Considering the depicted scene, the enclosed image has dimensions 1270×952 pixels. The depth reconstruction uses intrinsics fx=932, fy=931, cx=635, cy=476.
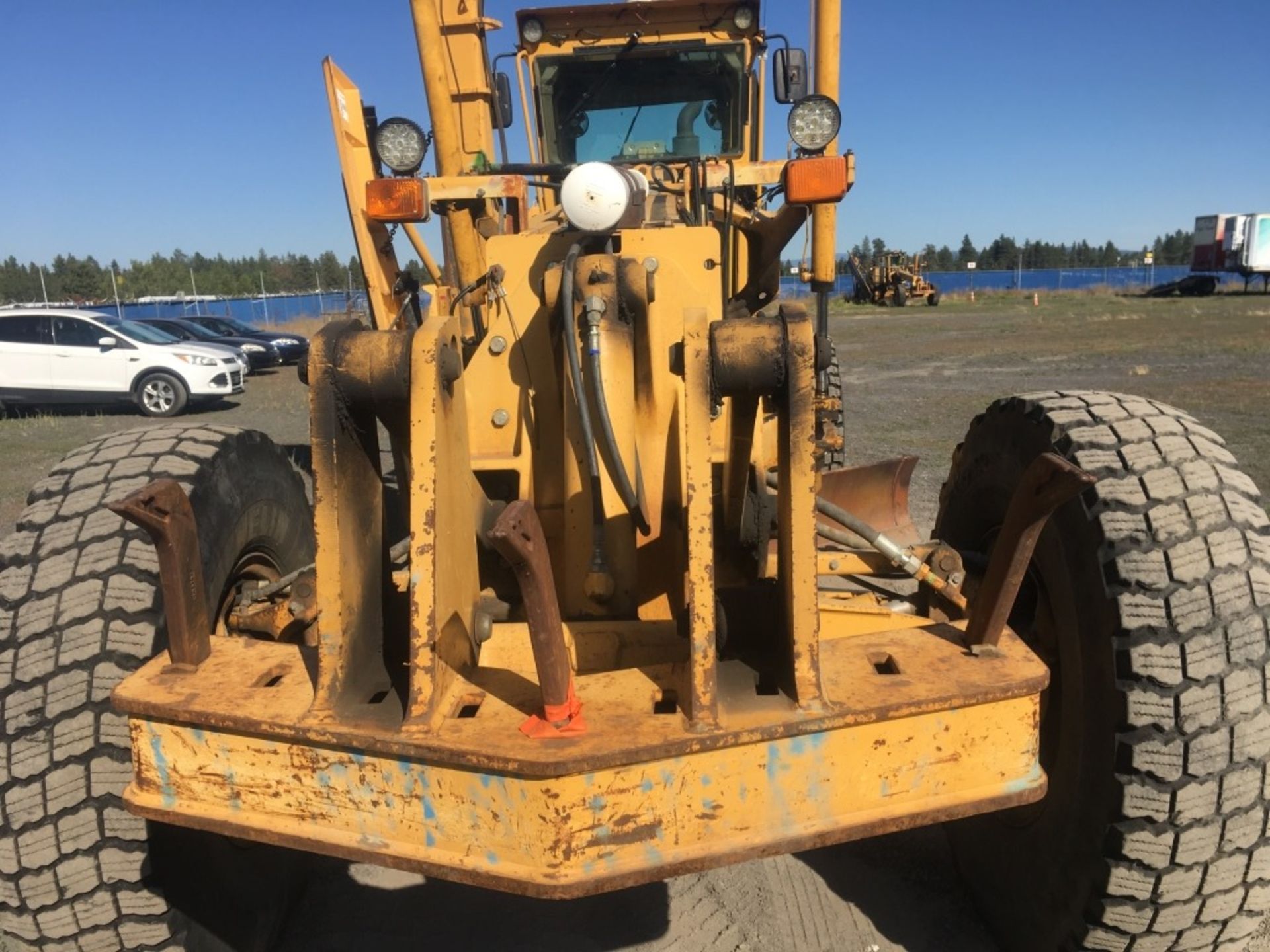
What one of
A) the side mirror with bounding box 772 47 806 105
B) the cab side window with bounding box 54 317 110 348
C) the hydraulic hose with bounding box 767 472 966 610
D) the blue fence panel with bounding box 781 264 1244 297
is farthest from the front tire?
the blue fence panel with bounding box 781 264 1244 297

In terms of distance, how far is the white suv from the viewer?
1538cm

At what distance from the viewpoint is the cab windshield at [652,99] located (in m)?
5.22

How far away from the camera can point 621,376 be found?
2.76m

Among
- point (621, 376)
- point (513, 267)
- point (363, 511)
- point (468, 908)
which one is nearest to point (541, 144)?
point (513, 267)

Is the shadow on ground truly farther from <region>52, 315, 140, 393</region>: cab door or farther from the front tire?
<region>52, 315, 140, 393</region>: cab door

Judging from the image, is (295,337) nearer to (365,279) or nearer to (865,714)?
(365,279)

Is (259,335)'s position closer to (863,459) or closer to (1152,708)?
(863,459)

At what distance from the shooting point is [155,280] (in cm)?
9706

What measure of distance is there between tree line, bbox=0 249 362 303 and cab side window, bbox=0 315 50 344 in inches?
2520

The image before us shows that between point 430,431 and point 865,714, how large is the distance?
1.15 meters

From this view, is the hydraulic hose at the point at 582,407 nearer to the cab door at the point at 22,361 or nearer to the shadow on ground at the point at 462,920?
the shadow on ground at the point at 462,920

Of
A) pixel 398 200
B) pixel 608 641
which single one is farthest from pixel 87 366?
pixel 608 641

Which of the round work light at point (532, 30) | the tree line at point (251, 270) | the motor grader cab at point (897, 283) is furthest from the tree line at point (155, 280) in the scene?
the round work light at point (532, 30)

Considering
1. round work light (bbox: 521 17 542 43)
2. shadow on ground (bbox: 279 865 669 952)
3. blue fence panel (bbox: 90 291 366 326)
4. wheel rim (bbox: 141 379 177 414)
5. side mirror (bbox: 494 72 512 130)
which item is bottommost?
shadow on ground (bbox: 279 865 669 952)
